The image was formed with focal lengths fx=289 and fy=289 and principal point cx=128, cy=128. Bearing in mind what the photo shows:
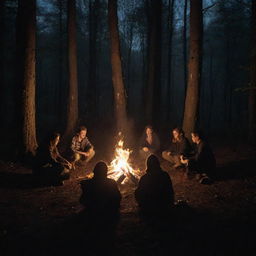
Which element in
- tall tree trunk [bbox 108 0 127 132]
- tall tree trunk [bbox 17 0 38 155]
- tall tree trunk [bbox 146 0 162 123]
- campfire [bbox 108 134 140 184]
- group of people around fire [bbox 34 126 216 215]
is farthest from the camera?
tall tree trunk [bbox 146 0 162 123]

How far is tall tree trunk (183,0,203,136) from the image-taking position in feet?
37.7

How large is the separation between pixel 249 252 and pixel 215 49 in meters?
41.9

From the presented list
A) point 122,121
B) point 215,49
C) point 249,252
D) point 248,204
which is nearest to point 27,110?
point 122,121

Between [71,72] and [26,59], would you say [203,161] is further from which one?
[71,72]

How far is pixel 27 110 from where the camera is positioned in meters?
10.8

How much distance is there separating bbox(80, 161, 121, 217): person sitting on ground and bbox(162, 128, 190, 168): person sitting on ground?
453 centimetres

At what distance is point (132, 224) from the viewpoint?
6.02m

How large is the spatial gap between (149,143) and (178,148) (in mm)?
1742

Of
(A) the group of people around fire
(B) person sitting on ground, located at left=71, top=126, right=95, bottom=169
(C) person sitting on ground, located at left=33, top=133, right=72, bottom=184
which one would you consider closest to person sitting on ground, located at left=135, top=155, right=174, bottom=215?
(A) the group of people around fire

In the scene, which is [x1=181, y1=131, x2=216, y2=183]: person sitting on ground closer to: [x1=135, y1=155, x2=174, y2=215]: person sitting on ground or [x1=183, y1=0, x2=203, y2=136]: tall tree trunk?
[x1=135, y1=155, x2=174, y2=215]: person sitting on ground

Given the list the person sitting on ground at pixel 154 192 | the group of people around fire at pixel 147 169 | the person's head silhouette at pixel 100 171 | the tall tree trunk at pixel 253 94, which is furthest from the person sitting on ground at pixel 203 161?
the tall tree trunk at pixel 253 94

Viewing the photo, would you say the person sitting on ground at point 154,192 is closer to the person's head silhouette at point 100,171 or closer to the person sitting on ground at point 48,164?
the person's head silhouette at point 100,171

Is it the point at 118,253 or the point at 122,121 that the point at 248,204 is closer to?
the point at 118,253

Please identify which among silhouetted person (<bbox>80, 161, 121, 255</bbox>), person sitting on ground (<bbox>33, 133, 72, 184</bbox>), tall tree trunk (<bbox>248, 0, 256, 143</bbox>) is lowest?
silhouetted person (<bbox>80, 161, 121, 255</bbox>)
